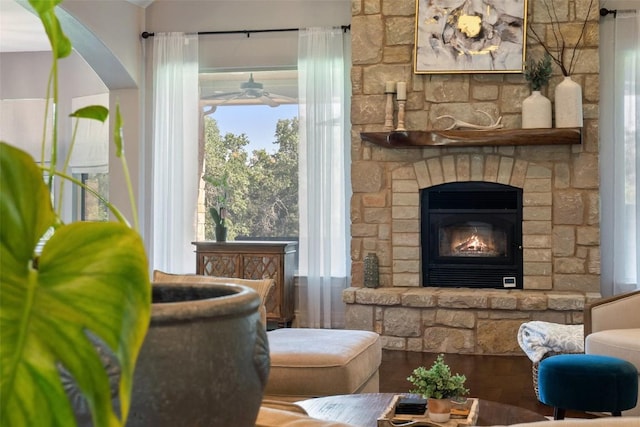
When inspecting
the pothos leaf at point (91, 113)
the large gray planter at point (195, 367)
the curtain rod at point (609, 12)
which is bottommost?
the large gray planter at point (195, 367)

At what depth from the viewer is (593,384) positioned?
10.6 ft

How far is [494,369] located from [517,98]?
6.95ft

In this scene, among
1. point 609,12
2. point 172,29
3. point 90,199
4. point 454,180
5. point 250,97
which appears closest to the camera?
point 454,180

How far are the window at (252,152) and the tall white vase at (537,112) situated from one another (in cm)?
248

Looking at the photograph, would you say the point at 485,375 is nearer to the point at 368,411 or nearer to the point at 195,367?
the point at 368,411

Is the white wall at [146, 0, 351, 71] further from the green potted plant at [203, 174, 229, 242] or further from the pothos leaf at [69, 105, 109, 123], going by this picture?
the pothos leaf at [69, 105, 109, 123]

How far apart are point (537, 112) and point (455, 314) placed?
5.23ft

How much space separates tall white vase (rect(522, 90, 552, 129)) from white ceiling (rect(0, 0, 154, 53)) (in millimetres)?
3570

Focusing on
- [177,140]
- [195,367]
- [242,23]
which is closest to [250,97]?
[242,23]

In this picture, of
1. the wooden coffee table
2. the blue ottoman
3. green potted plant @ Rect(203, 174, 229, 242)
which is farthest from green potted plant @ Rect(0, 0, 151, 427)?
green potted plant @ Rect(203, 174, 229, 242)

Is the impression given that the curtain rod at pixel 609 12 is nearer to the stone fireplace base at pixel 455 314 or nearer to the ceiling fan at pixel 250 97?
the stone fireplace base at pixel 455 314

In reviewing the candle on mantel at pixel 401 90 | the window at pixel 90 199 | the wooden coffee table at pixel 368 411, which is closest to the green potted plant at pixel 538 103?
the candle on mantel at pixel 401 90

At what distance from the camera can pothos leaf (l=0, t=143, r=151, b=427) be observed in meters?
0.46

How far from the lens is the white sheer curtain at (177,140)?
23.9 feet
